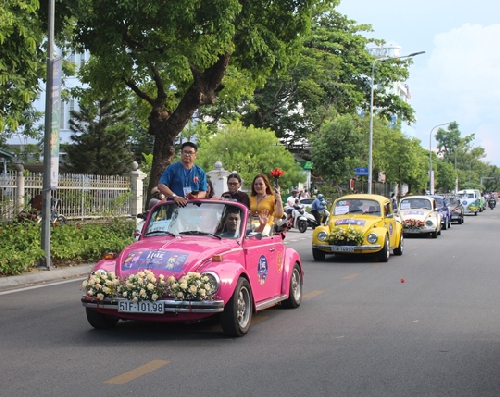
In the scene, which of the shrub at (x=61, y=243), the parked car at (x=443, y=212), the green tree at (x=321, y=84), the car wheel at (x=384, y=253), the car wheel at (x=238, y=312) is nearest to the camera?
the car wheel at (x=238, y=312)

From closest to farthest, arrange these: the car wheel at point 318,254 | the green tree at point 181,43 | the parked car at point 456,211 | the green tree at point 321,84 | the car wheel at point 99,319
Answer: the car wheel at point 99,319, the car wheel at point 318,254, the green tree at point 181,43, the parked car at point 456,211, the green tree at point 321,84

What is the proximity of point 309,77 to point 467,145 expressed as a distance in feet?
383

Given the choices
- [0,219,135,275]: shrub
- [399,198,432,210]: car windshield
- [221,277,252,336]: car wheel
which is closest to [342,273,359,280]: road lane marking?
[0,219,135,275]: shrub

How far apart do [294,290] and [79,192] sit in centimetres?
1430

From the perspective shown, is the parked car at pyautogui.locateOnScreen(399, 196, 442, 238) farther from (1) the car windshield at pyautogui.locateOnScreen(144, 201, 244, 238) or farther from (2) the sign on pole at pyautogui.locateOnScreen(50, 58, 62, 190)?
(1) the car windshield at pyautogui.locateOnScreen(144, 201, 244, 238)

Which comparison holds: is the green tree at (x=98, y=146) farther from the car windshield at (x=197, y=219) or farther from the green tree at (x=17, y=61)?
the car windshield at (x=197, y=219)

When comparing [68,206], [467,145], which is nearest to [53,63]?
[68,206]

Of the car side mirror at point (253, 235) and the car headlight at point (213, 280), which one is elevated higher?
the car side mirror at point (253, 235)

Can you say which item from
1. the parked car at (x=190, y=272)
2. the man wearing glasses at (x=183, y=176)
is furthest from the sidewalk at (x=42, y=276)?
the parked car at (x=190, y=272)

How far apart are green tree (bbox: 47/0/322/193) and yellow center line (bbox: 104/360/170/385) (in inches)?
516

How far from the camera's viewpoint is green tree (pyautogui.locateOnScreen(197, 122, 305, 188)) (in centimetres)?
4484

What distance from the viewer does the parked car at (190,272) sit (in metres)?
7.73

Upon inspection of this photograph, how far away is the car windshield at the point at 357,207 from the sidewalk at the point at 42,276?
666 cm

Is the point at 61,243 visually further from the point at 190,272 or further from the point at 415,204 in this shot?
the point at 415,204
